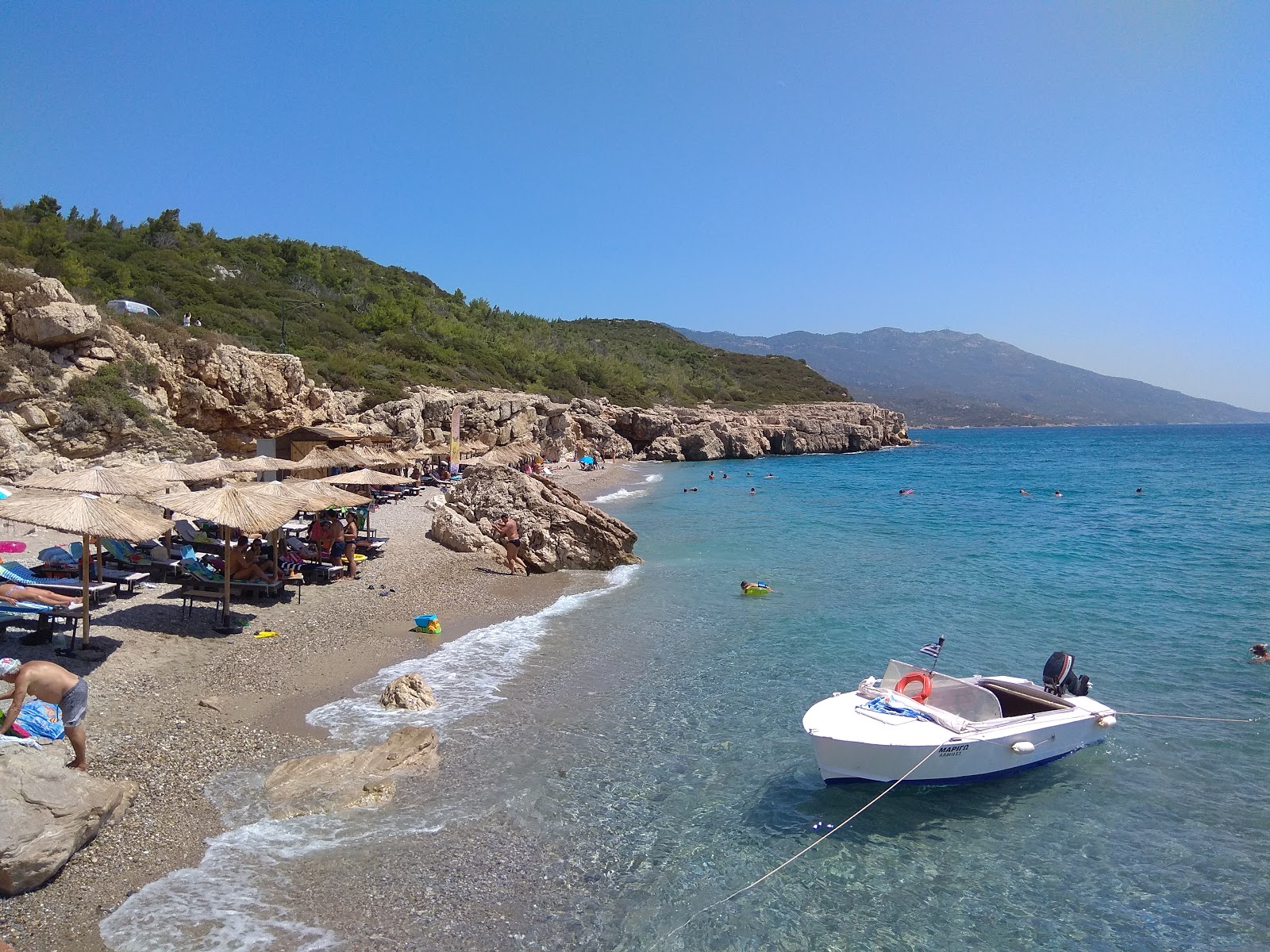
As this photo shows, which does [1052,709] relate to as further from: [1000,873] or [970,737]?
[1000,873]

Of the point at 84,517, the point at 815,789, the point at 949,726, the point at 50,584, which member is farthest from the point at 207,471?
the point at 949,726

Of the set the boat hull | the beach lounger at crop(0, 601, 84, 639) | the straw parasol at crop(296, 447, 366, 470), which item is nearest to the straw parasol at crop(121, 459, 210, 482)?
the beach lounger at crop(0, 601, 84, 639)

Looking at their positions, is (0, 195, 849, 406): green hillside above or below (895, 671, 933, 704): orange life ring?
above

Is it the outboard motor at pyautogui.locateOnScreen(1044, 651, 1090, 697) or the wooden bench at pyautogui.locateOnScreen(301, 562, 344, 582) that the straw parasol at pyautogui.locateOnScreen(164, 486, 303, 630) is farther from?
the outboard motor at pyautogui.locateOnScreen(1044, 651, 1090, 697)

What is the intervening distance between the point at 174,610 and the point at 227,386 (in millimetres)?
17727

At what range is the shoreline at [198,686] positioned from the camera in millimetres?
5465

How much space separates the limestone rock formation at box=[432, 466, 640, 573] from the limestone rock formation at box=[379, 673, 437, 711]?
27.5ft

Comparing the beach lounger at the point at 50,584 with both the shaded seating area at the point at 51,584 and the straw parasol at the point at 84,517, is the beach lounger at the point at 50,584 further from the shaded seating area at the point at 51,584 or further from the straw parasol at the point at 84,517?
the straw parasol at the point at 84,517

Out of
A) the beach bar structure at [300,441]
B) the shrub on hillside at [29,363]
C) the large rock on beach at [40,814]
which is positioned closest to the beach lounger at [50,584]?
the large rock on beach at [40,814]

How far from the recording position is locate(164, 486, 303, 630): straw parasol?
35.5 ft

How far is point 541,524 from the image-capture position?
61.4 ft

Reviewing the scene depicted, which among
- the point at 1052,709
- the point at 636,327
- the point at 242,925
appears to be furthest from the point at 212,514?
the point at 636,327

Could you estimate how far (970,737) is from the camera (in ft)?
25.1

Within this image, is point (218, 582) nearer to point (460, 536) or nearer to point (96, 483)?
point (96, 483)
